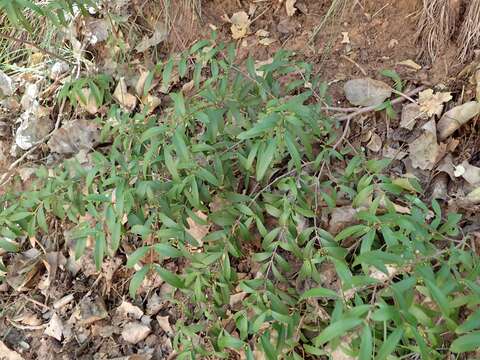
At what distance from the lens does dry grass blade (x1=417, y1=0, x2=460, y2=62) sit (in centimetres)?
217

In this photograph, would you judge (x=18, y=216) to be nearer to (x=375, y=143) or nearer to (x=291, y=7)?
(x=375, y=143)

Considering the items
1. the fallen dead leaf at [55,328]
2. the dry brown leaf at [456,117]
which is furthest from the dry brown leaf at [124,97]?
the dry brown leaf at [456,117]

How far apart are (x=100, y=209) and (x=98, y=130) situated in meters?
0.60

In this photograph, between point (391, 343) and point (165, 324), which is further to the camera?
point (165, 324)

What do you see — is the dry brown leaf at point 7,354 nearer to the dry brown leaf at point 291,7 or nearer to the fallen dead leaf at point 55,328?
the fallen dead leaf at point 55,328

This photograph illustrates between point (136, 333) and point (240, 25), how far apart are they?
1467mm

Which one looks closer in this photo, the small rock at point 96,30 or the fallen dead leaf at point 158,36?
the fallen dead leaf at point 158,36

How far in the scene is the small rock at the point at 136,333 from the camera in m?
2.25

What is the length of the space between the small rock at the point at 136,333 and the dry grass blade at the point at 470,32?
1.66m

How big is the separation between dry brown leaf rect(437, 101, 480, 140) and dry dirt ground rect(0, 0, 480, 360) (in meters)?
0.08

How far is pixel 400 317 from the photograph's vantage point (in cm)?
126

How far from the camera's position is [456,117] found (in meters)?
2.05

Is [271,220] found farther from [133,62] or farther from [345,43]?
[133,62]

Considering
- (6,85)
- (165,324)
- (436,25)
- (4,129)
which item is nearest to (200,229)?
(165,324)
